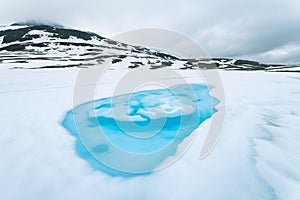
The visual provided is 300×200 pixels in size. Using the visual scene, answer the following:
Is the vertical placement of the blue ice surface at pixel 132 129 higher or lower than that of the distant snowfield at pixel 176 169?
lower

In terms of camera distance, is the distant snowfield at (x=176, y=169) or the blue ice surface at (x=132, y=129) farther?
the blue ice surface at (x=132, y=129)

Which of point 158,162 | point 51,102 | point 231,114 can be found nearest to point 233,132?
point 231,114

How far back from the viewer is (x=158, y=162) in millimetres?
2643

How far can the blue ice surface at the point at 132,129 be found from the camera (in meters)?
2.70

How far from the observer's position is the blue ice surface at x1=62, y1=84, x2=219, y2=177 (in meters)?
2.70

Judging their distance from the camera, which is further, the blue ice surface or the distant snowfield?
the blue ice surface

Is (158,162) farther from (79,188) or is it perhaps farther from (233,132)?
(233,132)

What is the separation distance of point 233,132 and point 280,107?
7.21 feet

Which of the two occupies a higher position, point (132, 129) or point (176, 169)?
point (176, 169)

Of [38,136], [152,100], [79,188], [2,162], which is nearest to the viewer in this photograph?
[79,188]

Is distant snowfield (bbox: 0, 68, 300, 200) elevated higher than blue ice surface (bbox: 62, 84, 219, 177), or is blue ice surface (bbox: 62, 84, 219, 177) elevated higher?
distant snowfield (bbox: 0, 68, 300, 200)

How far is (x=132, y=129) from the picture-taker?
3990 millimetres

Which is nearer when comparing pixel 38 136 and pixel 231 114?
pixel 38 136

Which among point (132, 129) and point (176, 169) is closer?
point (176, 169)
